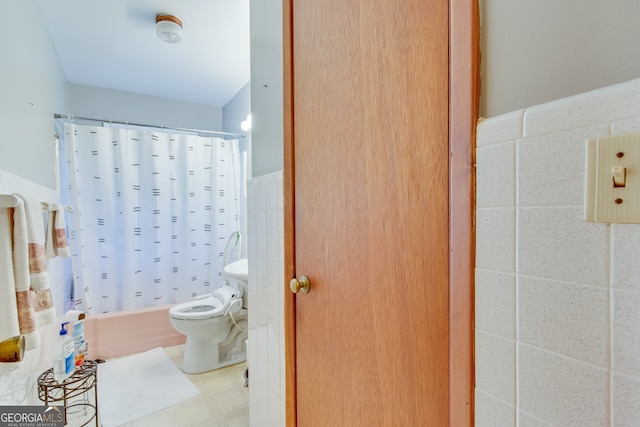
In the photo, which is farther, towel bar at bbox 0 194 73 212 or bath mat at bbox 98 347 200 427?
bath mat at bbox 98 347 200 427

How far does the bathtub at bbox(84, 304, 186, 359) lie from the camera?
233 centimetres

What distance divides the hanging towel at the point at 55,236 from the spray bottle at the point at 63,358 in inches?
15.1

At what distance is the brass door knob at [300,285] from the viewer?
0.97 m

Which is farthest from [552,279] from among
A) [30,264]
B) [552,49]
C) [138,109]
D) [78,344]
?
[138,109]

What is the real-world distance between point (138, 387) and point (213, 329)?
0.54 m

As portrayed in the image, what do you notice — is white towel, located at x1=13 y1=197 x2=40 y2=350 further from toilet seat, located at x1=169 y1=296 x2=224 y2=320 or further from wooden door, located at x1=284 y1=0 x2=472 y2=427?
toilet seat, located at x1=169 y1=296 x2=224 y2=320

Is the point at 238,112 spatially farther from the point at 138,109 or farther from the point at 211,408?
the point at 211,408

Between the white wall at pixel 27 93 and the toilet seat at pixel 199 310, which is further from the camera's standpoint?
the toilet seat at pixel 199 310

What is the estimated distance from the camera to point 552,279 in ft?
1.43

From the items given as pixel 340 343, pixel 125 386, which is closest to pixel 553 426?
pixel 340 343

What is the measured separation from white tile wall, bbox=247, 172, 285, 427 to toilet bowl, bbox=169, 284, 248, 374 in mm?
794

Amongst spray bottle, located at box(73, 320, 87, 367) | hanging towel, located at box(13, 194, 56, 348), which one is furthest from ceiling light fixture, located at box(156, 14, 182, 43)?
spray bottle, located at box(73, 320, 87, 367)

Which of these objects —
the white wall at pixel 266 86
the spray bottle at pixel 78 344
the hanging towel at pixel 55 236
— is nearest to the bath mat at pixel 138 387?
the spray bottle at pixel 78 344

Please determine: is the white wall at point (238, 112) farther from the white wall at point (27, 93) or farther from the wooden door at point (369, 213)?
the wooden door at point (369, 213)
